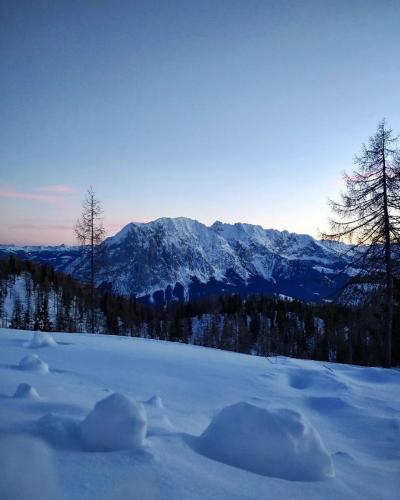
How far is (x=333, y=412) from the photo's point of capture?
15.7 feet

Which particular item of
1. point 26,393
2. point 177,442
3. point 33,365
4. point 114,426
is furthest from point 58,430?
point 33,365

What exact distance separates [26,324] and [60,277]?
31.9 meters

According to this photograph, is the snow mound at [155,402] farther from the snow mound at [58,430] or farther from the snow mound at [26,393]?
the snow mound at [58,430]

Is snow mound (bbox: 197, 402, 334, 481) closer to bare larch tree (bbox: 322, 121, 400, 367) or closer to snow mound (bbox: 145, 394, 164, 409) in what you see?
snow mound (bbox: 145, 394, 164, 409)

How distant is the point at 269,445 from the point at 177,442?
0.71m

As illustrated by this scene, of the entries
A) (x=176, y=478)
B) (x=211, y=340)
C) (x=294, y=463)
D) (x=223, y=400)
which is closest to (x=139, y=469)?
(x=176, y=478)

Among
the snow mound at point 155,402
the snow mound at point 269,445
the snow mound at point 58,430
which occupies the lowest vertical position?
the snow mound at point 155,402

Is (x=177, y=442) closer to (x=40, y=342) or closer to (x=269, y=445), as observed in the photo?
(x=269, y=445)

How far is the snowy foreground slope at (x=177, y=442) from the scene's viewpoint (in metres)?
1.93

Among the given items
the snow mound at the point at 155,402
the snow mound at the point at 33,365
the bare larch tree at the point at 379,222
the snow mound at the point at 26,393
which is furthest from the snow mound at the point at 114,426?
the bare larch tree at the point at 379,222

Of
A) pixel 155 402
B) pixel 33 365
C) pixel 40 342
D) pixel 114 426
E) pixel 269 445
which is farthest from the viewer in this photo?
pixel 40 342

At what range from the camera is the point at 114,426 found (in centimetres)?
244

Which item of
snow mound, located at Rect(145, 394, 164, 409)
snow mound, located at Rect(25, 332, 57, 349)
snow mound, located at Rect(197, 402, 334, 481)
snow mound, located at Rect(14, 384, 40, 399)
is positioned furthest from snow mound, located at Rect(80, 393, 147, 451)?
snow mound, located at Rect(25, 332, 57, 349)

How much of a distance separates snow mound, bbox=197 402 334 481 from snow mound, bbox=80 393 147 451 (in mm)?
530
